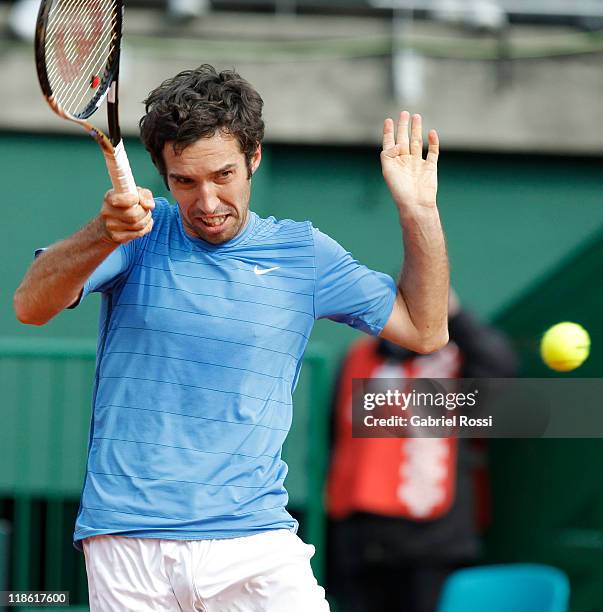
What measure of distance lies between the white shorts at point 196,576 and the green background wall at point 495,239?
3.50 metres

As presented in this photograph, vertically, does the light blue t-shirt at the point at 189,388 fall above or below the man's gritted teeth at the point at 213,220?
below

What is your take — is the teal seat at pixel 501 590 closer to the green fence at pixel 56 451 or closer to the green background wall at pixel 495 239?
the green fence at pixel 56 451

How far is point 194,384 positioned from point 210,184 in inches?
19.6

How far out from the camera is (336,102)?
287 inches

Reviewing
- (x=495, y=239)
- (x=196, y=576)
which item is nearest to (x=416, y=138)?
(x=196, y=576)

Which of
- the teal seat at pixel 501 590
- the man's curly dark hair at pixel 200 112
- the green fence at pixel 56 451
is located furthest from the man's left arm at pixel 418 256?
the green fence at pixel 56 451

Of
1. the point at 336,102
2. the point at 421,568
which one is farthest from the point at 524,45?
the point at 421,568

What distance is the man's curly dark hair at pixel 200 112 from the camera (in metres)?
3.01

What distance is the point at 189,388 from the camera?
2998 millimetres

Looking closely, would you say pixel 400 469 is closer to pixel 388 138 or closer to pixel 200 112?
pixel 388 138

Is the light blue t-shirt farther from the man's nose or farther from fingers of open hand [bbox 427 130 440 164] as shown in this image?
fingers of open hand [bbox 427 130 440 164]

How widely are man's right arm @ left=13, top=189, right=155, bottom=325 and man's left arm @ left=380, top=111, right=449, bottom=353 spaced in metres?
0.82

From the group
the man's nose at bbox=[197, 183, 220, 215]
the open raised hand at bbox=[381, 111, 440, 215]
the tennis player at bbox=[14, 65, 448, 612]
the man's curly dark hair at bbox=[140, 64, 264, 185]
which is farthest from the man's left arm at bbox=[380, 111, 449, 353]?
the man's nose at bbox=[197, 183, 220, 215]

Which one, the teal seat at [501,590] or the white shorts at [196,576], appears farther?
the teal seat at [501,590]
